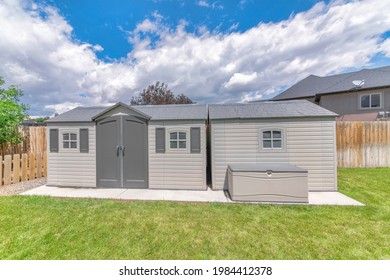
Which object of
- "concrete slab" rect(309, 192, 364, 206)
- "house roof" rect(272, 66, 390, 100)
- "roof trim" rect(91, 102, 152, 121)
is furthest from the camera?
"house roof" rect(272, 66, 390, 100)

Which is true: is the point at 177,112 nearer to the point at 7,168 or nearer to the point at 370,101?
the point at 7,168

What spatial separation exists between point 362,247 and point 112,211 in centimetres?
491

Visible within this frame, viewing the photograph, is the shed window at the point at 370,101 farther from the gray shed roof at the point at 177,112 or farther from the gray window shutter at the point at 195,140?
the gray window shutter at the point at 195,140

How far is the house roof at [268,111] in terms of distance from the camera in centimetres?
588

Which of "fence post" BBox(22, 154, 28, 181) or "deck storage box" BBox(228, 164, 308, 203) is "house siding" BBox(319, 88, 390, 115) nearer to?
"deck storage box" BBox(228, 164, 308, 203)

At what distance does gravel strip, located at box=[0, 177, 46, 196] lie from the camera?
18.6 feet

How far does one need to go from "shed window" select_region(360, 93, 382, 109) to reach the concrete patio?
36.7 ft

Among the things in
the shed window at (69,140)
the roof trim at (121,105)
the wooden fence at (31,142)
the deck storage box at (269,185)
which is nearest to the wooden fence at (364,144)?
the deck storage box at (269,185)

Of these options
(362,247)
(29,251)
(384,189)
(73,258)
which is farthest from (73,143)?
(384,189)

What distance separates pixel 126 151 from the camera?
20.4 feet

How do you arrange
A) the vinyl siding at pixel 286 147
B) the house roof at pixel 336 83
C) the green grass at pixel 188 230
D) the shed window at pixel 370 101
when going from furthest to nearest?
1. the house roof at pixel 336 83
2. the shed window at pixel 370 101
3. the vinyl siding at pixel 286 147
4. the green grass at pixel 188 230

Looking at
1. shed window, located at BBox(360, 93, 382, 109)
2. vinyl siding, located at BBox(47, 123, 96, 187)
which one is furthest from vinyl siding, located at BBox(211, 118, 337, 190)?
shed window, located at BBox(360, 93, 382, 109)

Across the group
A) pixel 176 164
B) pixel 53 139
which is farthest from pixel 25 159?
pixel 176 164

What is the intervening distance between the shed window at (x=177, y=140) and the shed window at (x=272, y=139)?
2.70 meters
